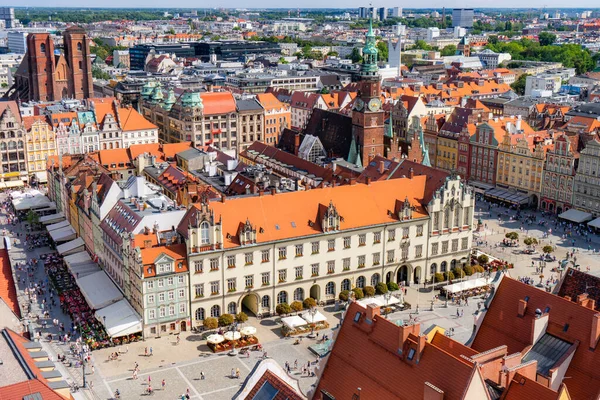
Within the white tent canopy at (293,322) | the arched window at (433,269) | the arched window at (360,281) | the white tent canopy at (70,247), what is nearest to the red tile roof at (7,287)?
the white tent canopy at (293,322)

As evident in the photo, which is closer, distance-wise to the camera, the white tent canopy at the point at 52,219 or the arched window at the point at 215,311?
the arched window at the point at 215,311

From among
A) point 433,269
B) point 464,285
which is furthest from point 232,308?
point 464,285

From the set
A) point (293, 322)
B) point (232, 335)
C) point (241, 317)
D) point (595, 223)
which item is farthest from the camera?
point (595, 223)

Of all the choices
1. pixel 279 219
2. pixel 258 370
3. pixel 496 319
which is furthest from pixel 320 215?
pixel 258 370

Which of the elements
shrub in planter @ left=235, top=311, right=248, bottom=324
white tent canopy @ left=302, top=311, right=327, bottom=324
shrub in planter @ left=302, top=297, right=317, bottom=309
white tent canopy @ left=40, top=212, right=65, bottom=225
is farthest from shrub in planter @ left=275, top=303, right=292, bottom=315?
white tent canopy @ left=40, top=212, right=65, bottom=225

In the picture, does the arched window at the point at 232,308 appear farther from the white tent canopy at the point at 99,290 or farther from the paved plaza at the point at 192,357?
the white tent canopy at the point at 99,290

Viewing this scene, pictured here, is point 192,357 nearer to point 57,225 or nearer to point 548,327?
point 548,327

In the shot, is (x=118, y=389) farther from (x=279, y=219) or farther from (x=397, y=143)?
(x=397, y=143)
